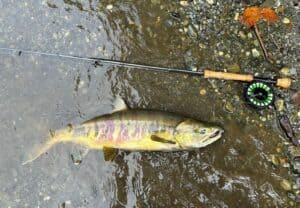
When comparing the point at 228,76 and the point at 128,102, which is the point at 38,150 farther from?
the point at 228,76

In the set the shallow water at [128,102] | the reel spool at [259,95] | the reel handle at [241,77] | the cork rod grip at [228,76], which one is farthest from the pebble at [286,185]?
the cork rod grip at [228,76]

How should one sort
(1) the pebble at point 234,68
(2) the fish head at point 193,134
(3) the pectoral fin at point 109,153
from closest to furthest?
(2) the fish head at point 193,134 → (3) the pectoral fin at point 109,153 → (1) the pebble at point 234,68

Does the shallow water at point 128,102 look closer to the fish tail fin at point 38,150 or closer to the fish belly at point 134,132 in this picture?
the fish tail fin at point 38,150

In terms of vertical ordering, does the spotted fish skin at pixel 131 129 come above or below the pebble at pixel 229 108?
below

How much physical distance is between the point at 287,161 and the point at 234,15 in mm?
1568

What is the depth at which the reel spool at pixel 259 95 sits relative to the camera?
479 cm

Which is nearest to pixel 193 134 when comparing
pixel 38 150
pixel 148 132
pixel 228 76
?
pixel 148 132

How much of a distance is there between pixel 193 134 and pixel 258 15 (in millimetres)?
1439

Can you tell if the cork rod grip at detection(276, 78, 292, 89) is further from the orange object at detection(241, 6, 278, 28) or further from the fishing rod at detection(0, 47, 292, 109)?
the orange object at detection(241, 6, 278, 28)

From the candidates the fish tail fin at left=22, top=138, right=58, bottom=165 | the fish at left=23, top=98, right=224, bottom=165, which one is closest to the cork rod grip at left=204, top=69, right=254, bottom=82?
the fish at left=23, top=98, right=224, bottom=165

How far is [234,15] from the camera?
5.05 m

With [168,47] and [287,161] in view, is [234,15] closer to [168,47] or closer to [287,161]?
[168,47]

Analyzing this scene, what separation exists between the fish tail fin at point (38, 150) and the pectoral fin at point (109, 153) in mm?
518

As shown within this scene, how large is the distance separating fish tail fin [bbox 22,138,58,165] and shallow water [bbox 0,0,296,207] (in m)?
0.04
